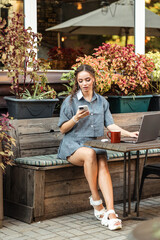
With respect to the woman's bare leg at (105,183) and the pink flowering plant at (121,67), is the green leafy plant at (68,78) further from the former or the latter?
the woman's bare leg at (105,183)

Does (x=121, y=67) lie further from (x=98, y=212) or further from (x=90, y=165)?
Answer: (x=98, y=212)

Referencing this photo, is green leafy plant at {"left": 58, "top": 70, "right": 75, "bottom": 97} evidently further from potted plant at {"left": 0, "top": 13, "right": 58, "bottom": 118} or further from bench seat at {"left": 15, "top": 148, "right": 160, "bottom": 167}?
bench seat at {"left": 15, "top": 148, "right": 160, "bottom": 167}

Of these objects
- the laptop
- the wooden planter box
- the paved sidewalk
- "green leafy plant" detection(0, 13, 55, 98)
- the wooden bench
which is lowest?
the paved sidewalk

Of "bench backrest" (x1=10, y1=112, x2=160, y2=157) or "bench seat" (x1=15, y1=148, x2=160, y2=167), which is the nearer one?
"bench seat" (x1=15, y1=148, x2=160, y2=167)

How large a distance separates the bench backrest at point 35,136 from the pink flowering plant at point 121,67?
3.14 ft

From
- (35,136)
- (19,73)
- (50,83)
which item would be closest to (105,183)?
(35,136)

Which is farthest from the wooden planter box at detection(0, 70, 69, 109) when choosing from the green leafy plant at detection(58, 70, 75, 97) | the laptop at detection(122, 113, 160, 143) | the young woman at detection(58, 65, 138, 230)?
the laptop at detection(122, 113, 160, 143)

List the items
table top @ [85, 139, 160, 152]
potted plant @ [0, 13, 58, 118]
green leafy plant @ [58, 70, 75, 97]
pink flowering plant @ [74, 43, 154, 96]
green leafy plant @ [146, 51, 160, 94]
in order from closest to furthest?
table top @ [85, 139, 160, 152] → potted plant @ [0, 13, 58, 118] → green leafy plant @ [58, 70, 75, 97] → pink flowering plant @ [74, 43, 154, 96] → green leafy plant @ [146, 51, 160, 94]

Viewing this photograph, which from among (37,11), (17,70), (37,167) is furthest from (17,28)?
(37,167)

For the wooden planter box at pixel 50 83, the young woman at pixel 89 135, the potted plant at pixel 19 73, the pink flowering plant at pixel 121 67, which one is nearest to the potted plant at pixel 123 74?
the pink flowering plant at pixel 121 67

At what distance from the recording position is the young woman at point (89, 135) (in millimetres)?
4363

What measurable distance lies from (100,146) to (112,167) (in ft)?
3.11

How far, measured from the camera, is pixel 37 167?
446 cm

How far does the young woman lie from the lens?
436 centimetres
